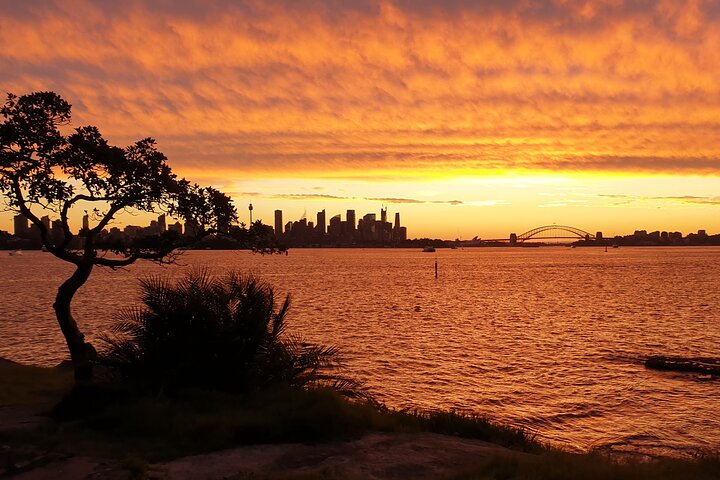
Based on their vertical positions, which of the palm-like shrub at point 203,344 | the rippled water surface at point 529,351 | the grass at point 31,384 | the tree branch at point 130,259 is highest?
the tree branch at point 130,259

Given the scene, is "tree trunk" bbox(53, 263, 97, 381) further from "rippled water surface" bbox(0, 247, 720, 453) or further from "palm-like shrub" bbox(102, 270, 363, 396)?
"rippled water surface" bbox(0, 247, 720, 453)

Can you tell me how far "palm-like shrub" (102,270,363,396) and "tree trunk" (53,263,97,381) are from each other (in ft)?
5.58

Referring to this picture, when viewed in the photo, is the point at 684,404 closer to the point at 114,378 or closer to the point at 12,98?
the point at 114,378

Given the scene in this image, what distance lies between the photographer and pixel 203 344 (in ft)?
46.4

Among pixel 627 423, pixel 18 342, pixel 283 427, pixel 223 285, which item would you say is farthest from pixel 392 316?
pixel 283 427

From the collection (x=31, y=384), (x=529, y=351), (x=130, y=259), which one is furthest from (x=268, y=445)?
(x=529, y=351)

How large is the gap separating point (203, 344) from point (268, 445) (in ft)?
13.0

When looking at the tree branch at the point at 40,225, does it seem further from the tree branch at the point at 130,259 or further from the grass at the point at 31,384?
the grass at the point at 31,384

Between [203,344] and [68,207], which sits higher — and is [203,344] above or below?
below

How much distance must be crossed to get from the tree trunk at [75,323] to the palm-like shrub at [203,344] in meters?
1.70

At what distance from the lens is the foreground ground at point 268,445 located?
366 inches

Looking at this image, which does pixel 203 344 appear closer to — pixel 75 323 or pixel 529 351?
pixel 75 323

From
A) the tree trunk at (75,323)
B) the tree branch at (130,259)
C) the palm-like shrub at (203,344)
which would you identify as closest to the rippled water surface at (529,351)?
the palm-like shrub at (203,344)

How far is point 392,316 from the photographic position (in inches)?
2053
